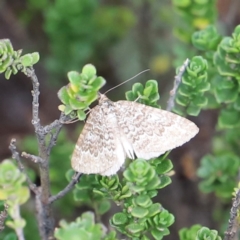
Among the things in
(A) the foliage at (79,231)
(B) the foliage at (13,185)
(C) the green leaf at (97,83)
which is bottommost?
(A) the foliage at (79,231)

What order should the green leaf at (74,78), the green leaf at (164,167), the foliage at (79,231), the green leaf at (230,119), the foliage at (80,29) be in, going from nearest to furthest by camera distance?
the foliage at (79,231) → the green leaf at (74,78) → the green leaf at (164,167) → the green leaf at (230,119) → the foliage at (80,29)

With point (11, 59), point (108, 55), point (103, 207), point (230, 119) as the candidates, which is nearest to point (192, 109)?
point (230, 119)

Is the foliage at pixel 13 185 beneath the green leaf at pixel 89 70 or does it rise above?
beneath

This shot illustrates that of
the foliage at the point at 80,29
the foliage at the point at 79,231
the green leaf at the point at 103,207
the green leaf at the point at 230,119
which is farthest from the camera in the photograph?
the foliage at the point at 80,29

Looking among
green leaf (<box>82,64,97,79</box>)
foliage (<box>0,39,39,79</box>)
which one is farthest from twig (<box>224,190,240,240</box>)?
foliage (<box>0,39,39,79</box>)

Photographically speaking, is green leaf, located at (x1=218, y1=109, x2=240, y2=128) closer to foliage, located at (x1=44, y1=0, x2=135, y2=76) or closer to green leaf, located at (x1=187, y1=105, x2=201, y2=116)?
green leaf, located at (x1=187, y1=105, x2=201, y2=116)

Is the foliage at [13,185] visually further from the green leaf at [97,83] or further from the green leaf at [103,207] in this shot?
the green leaf at [103,207]

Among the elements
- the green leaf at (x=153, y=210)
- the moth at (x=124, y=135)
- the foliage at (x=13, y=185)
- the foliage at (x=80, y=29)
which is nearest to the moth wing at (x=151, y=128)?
the moth at (x=124, y=135)
